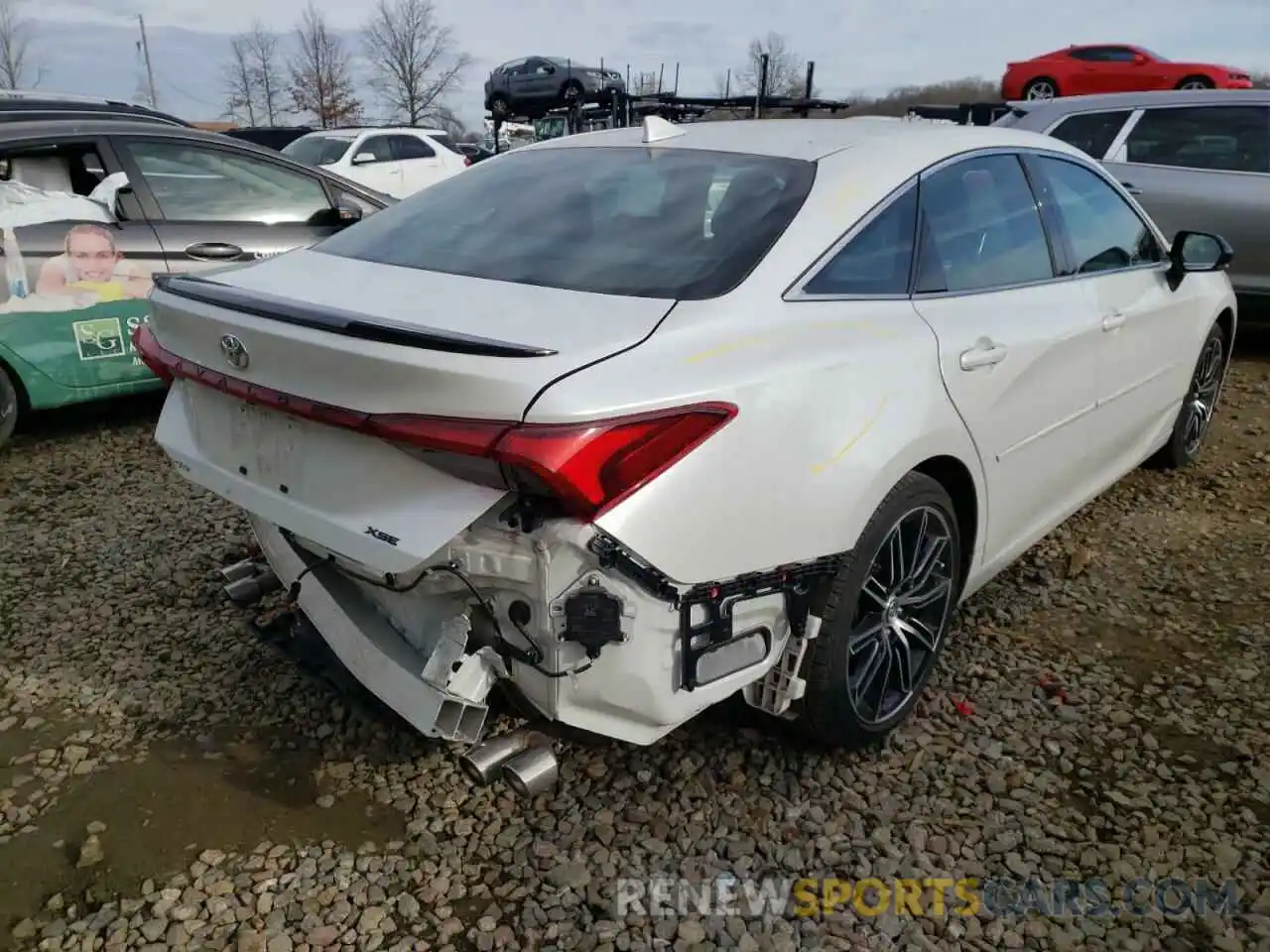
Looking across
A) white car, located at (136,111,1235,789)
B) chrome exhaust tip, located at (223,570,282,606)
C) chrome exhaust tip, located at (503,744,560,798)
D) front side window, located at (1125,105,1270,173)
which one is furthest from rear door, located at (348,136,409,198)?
chrome exhaust tip, located at (503,744,560,798)

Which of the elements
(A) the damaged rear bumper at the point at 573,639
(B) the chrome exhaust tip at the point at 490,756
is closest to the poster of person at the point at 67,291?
(A) the damaged rear bumper at the point at 573,639

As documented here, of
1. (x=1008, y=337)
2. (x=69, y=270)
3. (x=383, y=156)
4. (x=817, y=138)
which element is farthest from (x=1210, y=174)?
(x=383, y=156)

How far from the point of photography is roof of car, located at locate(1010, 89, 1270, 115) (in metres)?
6.57

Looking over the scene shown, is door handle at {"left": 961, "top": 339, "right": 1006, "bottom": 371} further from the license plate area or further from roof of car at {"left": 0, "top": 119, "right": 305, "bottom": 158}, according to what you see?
roof of car at {"left": 0, "top": 119, "right": 305, "bottom": 158}

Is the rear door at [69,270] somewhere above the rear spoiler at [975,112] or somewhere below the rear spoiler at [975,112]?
below

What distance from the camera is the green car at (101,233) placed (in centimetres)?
471

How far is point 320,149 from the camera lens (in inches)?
532

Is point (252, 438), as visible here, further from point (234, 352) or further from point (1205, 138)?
point (1205, 138)

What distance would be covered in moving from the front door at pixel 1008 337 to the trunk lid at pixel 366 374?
3.18 feet

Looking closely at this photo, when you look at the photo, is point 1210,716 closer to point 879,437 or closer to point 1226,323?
point 879,437

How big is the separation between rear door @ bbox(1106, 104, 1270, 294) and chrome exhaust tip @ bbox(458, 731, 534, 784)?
244 inches

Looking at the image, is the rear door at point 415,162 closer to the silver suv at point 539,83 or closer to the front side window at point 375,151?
the front side window at point 375,151

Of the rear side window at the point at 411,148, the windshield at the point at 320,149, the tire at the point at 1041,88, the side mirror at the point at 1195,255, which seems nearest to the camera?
the side mirror at the point at 1195,255

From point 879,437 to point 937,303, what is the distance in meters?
0.55
